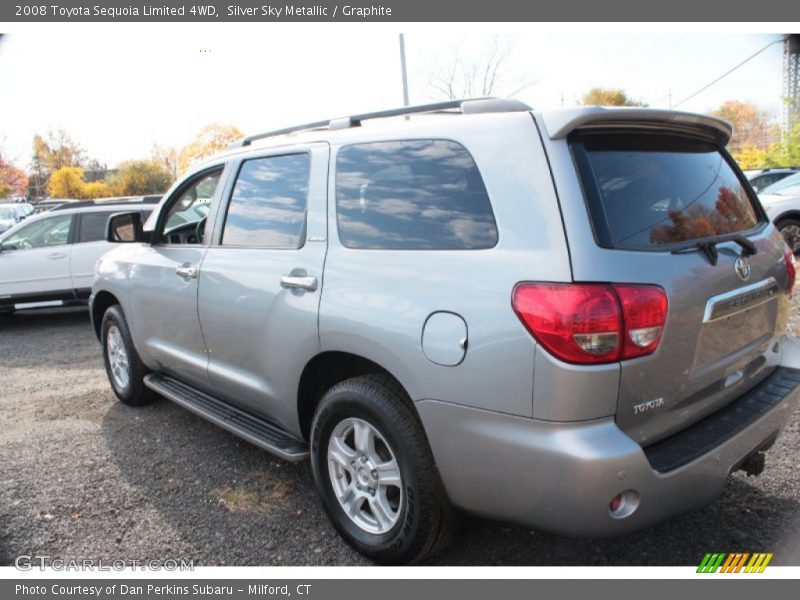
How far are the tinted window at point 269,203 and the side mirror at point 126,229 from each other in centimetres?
107

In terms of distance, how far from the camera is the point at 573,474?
6.77 ft

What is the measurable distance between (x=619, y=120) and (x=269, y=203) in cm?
186

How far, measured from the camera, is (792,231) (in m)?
10.3

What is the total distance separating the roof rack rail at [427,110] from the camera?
8.14 ft

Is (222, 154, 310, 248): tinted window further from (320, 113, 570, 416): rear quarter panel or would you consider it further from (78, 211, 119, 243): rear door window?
(78, 211, 119, 243): rear door window

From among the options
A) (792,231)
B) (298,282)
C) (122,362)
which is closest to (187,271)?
(298,282)

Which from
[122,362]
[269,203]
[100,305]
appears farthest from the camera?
[100,305]

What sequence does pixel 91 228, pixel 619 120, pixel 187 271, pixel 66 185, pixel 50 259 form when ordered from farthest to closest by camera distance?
pixel 66 185, pixel 91 228, pixel 50 259, pixel 187 271, pixel 619 120

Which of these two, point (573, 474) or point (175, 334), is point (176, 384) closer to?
point (175, 334)

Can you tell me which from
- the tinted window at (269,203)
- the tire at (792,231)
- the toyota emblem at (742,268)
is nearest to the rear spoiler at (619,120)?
the toyota emblem at (742,268)

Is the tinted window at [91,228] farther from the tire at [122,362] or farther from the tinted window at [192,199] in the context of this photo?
the tinted window at [192,199]

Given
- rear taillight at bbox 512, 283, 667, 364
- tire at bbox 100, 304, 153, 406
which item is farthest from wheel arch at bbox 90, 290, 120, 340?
rear taillight at bbox 512, 283, 667, 364

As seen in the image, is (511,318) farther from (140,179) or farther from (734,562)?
(140,179)

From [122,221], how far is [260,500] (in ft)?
7.42
